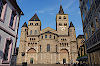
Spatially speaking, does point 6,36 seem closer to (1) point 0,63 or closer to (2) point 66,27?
(1) point 0,63

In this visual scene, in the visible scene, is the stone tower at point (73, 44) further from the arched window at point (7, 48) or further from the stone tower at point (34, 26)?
the arched window at point (7, 48)

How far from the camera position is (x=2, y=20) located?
7.12 meters

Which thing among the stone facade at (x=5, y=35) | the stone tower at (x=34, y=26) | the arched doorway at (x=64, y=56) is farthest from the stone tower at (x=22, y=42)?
the stone facade at (x=5, y=35)

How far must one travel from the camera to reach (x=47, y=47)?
41.9 meters

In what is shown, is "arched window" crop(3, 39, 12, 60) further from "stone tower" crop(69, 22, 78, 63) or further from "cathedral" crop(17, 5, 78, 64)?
"stone tower" crop(69, 22, 78, 63)

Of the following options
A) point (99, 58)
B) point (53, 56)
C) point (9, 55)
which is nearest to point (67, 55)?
point (53, 56)

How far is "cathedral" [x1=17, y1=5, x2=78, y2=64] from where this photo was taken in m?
40.2

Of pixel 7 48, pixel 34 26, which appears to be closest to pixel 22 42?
pixel 34 26


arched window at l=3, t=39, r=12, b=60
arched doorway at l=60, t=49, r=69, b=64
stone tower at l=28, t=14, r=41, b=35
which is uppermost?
stone tower at l=28, t=14, r=41, b=35

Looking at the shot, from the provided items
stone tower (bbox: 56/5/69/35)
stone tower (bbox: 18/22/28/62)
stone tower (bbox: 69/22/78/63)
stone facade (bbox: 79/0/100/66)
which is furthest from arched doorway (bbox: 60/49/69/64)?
stone facade (bbox: 79/0/100/66)

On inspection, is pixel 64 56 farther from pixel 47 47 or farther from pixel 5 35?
pixel 5 35

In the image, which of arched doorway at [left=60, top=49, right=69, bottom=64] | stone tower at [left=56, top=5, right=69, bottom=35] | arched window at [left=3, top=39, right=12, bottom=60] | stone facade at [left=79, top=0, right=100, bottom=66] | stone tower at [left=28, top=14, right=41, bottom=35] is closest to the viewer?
arched window at [left=3, top=39, right=12, bottom=60]

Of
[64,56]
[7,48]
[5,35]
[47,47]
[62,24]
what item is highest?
[62,24]

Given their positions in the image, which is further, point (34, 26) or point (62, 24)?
point (62, 24)
